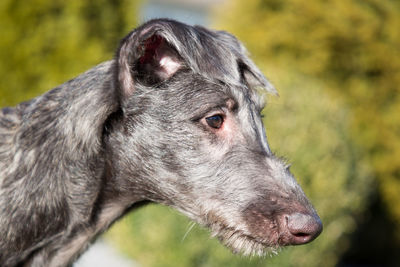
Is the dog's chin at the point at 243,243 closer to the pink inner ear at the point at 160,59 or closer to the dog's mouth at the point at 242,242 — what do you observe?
the dog's mouth at the point at 242,242

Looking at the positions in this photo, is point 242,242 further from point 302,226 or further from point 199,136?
point 199,136

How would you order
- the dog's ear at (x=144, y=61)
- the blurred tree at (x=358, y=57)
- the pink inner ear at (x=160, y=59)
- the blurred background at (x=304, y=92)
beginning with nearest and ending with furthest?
the dog's ear at (x=144, y=61) → the pink inner ear at (x=160, y=59) → the blurred background at (x=304, y=92) → the blurred tree at (x=358, y=57)

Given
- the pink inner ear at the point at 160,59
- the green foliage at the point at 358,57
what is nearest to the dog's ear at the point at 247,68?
the pink inner ear at the point at 160,59

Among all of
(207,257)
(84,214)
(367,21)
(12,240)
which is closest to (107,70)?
(84,214)

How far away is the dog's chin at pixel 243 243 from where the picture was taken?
327 centimetres

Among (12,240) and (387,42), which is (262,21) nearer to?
(387,42)

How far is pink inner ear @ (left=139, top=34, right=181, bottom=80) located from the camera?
3.41m

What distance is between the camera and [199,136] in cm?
338

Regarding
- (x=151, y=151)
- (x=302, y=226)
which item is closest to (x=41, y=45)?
(x=151, y=151)

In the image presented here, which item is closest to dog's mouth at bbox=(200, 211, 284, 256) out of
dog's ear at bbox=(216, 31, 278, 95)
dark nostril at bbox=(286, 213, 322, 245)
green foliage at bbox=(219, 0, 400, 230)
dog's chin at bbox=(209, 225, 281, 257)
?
dog's chin at bbox=(209, 225, 281, 257)

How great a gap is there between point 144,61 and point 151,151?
1.83 feet

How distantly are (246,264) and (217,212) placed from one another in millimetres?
4258

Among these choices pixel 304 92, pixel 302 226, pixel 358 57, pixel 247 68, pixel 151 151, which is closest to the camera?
pixel 302 226

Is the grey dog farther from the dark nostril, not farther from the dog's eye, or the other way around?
the dark nostril
